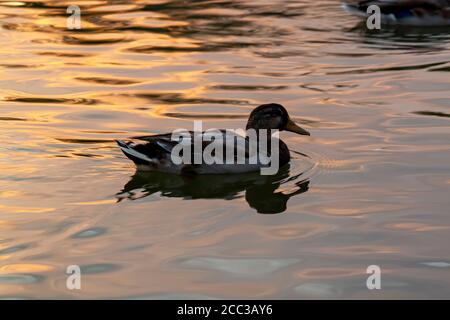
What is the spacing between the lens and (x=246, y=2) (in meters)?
21.3

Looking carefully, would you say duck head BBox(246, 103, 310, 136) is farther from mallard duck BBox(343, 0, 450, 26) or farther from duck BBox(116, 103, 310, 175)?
mallard duck BBox(343, 0, 450, 26)

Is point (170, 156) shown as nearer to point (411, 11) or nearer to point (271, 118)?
point (271, 118)

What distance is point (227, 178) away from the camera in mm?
11508

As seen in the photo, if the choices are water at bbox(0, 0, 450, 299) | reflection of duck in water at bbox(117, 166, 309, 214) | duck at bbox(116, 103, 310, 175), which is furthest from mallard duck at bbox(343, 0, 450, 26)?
duck at bbox(116, 103, 310, 175)

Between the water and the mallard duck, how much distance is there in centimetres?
24

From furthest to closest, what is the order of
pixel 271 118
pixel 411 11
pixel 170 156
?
1. pixel 411 11
2. pixel 271 118
3. pixel 170 156

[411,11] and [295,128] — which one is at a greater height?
[411,11]

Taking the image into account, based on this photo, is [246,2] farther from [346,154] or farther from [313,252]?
[313,252]

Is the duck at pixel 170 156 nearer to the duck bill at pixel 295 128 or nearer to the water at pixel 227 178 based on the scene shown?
the water at pixel 227 178

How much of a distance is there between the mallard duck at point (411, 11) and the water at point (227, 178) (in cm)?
24

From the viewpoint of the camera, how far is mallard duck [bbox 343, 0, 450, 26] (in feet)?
63.5

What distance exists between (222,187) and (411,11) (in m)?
9.03

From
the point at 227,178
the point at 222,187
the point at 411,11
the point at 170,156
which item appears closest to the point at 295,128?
the point at 227,178

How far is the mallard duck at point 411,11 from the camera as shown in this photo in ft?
63.5
